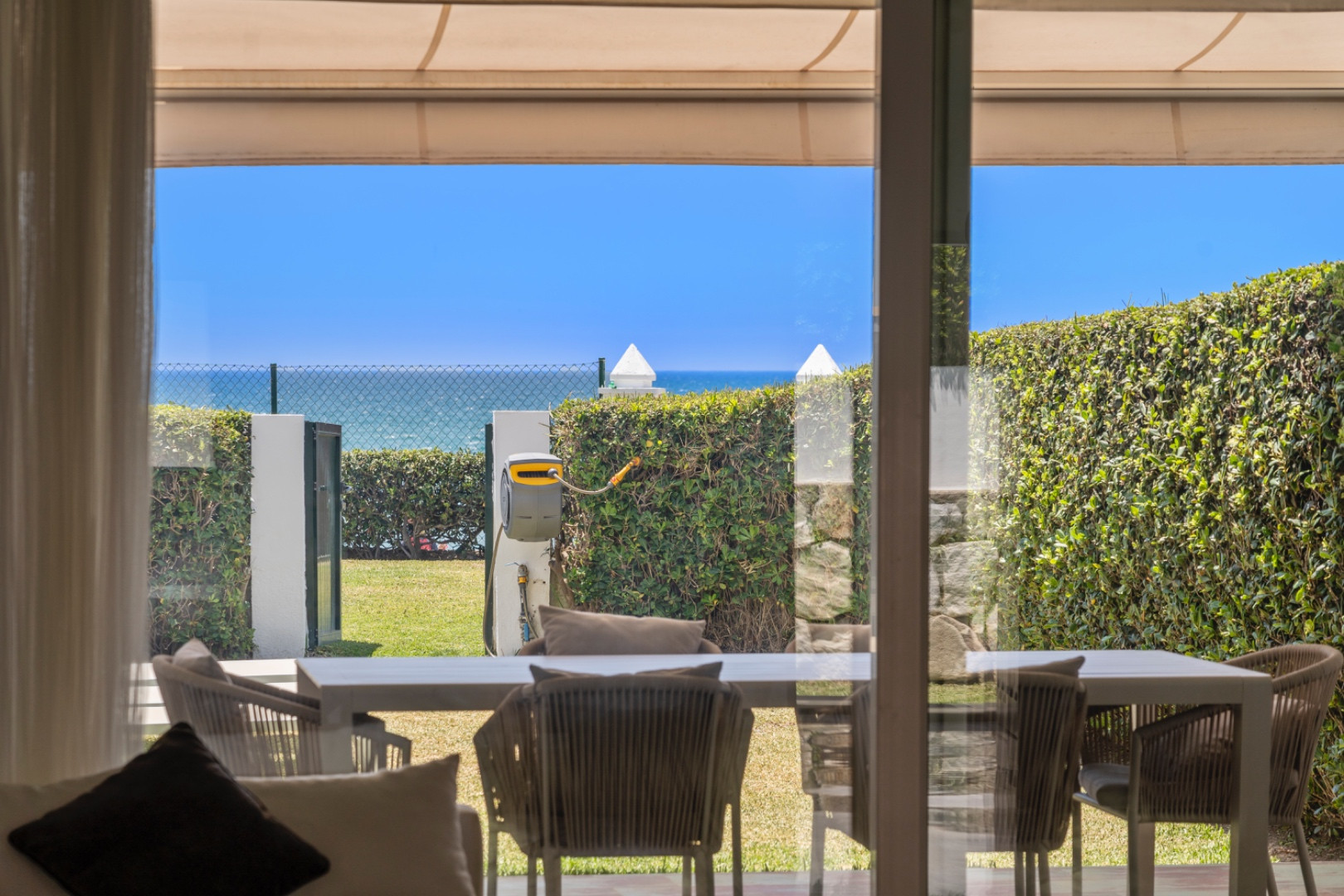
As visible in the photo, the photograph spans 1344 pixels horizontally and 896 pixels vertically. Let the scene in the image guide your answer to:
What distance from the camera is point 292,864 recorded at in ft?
8.48

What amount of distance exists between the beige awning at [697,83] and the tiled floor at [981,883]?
2018 mm

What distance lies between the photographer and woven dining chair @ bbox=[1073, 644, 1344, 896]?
347 centimetres

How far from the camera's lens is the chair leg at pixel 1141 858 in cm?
350

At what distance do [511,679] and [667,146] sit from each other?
1570mm

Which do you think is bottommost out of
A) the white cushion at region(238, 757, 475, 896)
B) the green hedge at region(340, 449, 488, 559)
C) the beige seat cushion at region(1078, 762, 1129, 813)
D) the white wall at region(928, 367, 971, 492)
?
the beige seat cushion at region(1078, 762, 1129, 813)

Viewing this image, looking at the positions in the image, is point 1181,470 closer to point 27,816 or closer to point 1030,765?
point 1030,765

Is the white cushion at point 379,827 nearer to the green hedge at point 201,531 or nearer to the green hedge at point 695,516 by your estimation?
the green hedge at point 201,531

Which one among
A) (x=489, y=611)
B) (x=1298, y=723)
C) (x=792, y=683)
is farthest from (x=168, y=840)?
(x=1298, y=723)

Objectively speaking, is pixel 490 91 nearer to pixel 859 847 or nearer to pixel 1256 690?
pixel 859 847

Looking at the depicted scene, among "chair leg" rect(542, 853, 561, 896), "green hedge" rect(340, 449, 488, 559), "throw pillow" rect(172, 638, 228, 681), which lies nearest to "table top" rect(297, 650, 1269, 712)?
"throw pillow" rect(172, 638, 228, 681)

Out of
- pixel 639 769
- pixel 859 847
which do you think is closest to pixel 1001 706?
pixel 859 847

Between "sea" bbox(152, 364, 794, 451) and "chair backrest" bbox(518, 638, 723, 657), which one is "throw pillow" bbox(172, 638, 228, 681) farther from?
"chair backrest" bbox(518, 638, 723, 657)

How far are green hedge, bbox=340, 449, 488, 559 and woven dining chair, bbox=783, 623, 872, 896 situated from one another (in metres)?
1.06

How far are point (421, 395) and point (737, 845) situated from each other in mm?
1544
